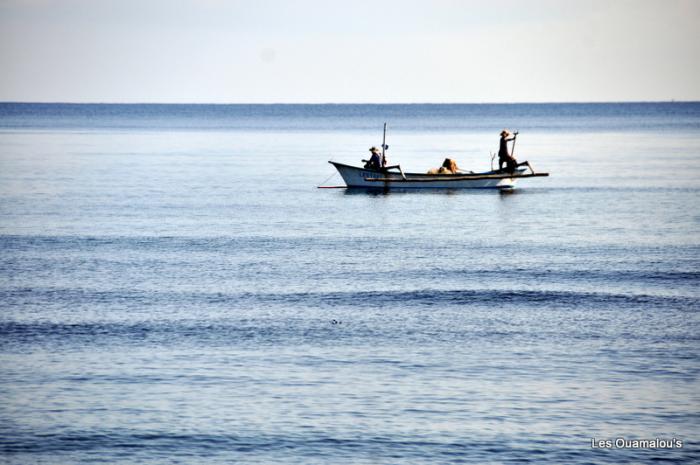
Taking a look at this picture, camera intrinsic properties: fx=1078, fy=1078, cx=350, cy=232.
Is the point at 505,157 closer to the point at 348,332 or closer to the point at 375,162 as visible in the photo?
the point at 375,162

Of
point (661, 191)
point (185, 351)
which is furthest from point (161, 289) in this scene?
point (661, 191)

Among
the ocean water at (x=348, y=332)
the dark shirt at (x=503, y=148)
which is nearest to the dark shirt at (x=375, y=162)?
the ocean water at (x=348, y=332)

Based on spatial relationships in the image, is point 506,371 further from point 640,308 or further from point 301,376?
point 640,308

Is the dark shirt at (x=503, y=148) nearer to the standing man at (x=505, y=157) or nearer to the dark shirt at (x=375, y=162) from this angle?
the standing man at (x=505, y=157)

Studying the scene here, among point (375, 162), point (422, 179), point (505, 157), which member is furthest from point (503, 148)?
point (375, 162)

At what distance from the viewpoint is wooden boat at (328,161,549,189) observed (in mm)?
51000

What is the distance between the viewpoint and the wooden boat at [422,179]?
51.0 m

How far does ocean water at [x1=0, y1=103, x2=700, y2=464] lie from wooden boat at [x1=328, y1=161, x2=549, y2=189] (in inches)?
182

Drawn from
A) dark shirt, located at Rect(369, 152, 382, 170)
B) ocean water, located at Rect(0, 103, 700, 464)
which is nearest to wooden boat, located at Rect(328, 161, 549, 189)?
dark shirt, located at Rect(369, 152, 382, 170)

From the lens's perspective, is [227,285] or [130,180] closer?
[227,285]

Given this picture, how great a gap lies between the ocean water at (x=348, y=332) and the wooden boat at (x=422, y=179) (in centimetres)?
463

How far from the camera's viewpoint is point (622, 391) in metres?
18.2

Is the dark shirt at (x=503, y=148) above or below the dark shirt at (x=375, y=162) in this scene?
above

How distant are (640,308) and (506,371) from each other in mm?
6228
